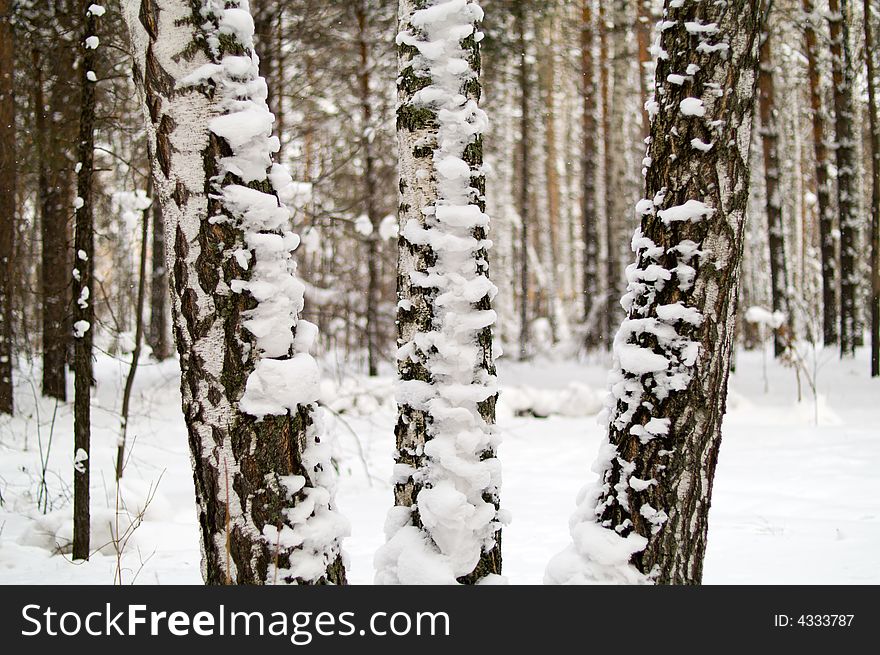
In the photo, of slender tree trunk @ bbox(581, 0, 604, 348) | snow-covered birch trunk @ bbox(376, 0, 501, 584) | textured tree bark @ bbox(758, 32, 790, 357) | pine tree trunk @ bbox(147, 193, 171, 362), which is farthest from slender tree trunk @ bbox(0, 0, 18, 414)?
textured tree bark @ bbox(758, 32, 790, 357)

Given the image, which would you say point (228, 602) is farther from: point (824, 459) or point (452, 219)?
point (824, 459)

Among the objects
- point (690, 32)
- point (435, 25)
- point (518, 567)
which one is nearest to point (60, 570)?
point (518, 567)

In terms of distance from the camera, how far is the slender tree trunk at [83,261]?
11.3ft

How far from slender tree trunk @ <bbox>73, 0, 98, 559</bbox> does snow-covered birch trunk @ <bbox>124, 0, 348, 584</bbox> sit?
5.99 feet

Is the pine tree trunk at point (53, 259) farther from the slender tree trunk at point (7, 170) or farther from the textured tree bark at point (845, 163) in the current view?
the textured tree bark at point (845, 163)

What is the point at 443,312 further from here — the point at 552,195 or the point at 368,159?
the point at 552,195

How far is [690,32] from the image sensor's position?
82.0 inches

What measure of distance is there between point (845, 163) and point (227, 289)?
1196 cm

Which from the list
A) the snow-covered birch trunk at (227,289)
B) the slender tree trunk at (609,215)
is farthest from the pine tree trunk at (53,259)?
the slender tree trunk at (609,215)

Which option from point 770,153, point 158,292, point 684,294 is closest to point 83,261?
point 684,294

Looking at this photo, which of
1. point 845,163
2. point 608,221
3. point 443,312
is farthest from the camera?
point 608,221

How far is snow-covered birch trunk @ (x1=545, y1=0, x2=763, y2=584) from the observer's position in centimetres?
206

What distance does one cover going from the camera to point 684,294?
2090mm

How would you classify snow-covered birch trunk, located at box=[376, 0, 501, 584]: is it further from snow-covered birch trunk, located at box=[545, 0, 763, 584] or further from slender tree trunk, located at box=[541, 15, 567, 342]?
slender tree trunk, located at box=[541, 15, 567, 342]
